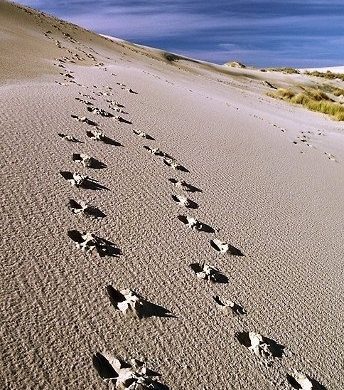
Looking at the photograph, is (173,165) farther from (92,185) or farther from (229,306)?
(229,306)

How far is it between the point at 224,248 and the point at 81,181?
904 mm

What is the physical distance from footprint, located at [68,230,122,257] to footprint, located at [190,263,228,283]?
0.39m

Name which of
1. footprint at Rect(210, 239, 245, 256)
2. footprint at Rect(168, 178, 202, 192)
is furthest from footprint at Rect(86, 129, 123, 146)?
footprint at Rect(210, 239, 245, 256)

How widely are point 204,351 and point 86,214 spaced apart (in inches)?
38.9

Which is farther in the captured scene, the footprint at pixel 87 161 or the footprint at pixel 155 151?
the footprint at pixel 155 151

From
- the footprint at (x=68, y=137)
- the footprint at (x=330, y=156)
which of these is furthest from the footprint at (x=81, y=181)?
the footprint at (x=330, y=156)

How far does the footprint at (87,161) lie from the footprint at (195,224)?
717mm

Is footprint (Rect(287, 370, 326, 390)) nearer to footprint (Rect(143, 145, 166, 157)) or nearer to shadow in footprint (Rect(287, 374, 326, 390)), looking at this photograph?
shadow in footprint (Rect(287, 374, 326, 390))

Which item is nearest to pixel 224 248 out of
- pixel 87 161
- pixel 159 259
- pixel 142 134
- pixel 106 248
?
pixel 159 259

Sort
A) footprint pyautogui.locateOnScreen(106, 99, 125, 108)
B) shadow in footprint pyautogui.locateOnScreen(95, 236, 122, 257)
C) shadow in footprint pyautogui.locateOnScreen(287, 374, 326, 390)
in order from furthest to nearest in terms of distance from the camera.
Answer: footprint pyautogui.locateOnScreen(106, 99, 125, 108) → shadow in footprint pyautogui.locateOnScreen(95, 236, 122, 257) → shadow in footprint pyautogui.locateOnScreen(287, 374, 326, 390)

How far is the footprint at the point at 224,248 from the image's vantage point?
2.61 m

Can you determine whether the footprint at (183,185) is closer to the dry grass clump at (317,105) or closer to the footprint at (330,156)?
the footprint at (330,156)

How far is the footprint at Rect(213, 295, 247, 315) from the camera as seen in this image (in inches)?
80.9

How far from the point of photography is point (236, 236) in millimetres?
2873
